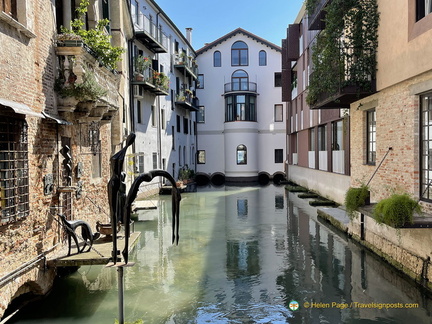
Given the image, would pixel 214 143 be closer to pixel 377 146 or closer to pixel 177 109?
pixel 177 109

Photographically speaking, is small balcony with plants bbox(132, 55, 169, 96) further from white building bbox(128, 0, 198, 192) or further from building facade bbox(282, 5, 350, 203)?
building facade bbox(282, 5, 350, 203)

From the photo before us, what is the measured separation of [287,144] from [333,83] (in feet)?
77.1

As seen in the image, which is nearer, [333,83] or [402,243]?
[402,243]

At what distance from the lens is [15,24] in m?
6.21

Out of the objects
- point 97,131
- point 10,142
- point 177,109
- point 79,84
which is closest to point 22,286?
point 10,142

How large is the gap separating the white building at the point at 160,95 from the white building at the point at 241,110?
1.67m

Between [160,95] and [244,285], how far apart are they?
1988 centimetres

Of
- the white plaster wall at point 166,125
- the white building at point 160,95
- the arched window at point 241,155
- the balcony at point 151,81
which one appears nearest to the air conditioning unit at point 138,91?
the white building at point 160,95

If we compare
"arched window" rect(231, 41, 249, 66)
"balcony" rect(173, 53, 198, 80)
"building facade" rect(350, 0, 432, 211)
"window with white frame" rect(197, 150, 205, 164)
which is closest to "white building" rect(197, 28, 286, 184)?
"arched window" rect(231, 41, 249, 66)

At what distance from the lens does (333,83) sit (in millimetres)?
11938

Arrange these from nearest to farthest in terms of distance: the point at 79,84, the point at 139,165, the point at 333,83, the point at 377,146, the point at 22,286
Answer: the point at 22,286, the point at 79,84, the point at 377,146, the point at 333,83, the point at 139,165

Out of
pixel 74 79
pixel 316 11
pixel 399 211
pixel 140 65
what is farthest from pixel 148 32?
pixel 399 211

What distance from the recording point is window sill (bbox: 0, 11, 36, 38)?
5811 mm

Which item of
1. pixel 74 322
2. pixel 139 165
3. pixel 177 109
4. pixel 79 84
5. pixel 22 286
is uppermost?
pixel 177 109
